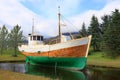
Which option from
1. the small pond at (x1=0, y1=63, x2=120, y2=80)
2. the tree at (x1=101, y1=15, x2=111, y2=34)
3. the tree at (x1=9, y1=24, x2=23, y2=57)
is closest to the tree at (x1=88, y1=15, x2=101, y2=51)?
the tree at (x1=101, y1=15, x2=111, y2=34)

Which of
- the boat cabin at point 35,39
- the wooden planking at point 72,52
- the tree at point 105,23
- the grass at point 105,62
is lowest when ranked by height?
the grass at point 105,62

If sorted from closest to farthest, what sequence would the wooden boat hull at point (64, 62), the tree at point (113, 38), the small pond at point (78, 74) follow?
the small pond at point (78, 74) → the wooden boat hull at point (64, 62) → the tree at point (113, 38)

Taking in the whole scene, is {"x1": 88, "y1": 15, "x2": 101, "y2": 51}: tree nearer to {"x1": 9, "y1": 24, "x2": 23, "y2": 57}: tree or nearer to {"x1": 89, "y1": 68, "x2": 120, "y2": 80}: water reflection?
{"x1": 9, "y1": 24, "x2": 23, "y2": 57}: tree

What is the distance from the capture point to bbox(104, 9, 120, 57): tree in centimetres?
5909

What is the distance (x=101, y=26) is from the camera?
9050cm

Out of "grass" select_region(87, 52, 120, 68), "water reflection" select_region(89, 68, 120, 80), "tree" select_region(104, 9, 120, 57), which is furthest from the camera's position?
"tree" select_region(104, 9, 120, 57)

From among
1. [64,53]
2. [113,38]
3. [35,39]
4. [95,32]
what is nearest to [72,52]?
[64,53]

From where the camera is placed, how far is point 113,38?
6056 cm

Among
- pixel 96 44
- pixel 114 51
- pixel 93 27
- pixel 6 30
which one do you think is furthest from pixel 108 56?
pixel 6 30

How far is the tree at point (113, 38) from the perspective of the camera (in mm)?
59094

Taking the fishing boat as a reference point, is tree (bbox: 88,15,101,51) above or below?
above

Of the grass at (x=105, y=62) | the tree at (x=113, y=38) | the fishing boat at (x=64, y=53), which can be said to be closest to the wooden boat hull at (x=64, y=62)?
the fishing boat at (x=64, y=53)

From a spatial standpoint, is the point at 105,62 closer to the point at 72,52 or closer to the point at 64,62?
the point at 64,62

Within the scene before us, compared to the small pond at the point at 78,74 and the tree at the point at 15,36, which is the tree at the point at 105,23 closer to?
the tree at the point at 15,36
